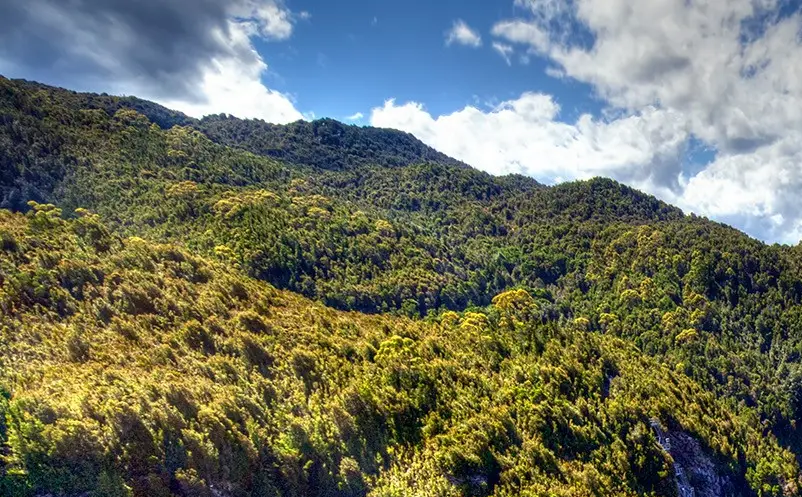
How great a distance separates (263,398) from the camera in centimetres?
2566

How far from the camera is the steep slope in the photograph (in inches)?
758

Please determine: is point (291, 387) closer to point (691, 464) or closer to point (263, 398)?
point (263, 398)

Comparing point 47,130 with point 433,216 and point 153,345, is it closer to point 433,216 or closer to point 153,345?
point 153,345

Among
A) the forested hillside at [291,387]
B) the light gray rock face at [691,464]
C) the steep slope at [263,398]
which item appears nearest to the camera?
the steep slope at [263,398]

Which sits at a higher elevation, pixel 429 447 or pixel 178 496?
pixel 429 447

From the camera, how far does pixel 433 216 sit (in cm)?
17638

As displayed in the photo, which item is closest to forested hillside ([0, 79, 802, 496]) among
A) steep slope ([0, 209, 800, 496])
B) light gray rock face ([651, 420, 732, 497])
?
steep slope ([0, 209, 800, 496])

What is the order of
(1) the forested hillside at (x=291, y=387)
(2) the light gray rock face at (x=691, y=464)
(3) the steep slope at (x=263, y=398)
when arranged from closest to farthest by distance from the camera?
(3) the steep slope at (x=263, y=398), (1) the forested hillside at (x=291, y=387), (2) the light gray rock face at (x=691, y=464)

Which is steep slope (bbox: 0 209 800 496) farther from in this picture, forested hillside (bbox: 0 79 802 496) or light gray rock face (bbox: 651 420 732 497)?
light gray rock face (bbox: 651 420 732 497)

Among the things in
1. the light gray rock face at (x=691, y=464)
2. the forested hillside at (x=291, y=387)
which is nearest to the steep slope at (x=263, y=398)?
the forested hillside at (x=291, y=387)

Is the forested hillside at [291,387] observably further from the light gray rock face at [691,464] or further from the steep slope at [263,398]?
the light gray rock face at [691,464]

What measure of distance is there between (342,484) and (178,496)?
783 centimetres

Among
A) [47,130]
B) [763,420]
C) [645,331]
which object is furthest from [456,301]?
[47,130]

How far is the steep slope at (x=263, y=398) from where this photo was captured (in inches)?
758
